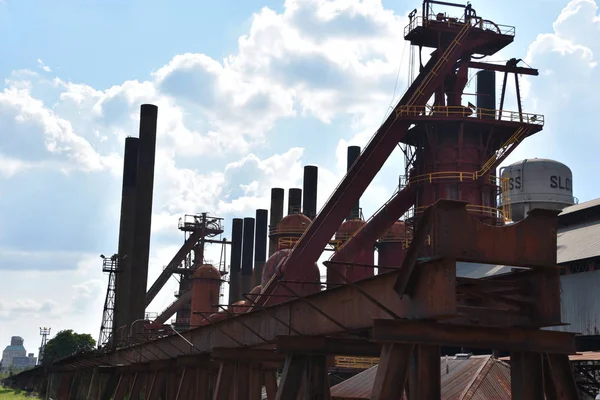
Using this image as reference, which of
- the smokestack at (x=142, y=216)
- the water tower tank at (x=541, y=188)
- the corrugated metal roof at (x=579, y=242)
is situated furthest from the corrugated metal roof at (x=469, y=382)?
the smokestack at (x=142, y=216)

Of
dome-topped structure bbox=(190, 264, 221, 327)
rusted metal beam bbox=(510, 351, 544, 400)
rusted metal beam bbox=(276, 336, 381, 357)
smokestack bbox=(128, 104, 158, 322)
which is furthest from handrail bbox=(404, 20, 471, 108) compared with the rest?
dome-topped structure bbox=(190, 264, 221, 327)

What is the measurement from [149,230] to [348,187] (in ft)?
80.3

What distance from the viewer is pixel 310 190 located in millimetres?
65312

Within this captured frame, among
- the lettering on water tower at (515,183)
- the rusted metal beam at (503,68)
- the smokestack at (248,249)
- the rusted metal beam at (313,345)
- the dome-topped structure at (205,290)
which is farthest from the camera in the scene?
the smokestack at (248,249)

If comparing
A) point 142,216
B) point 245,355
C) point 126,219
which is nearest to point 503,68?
point 245,355

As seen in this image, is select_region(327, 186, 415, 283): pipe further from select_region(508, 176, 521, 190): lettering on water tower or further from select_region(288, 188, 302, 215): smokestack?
select_region(288, 188, 302, 215): smokestack

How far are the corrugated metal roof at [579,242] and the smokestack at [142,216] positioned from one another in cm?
2886

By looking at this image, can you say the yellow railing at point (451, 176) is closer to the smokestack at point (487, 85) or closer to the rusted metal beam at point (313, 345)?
the smokestack at point (487, 85)

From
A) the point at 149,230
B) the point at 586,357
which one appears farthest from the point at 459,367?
the point at 149,230

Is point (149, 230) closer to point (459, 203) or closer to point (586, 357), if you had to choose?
point (586, 357)

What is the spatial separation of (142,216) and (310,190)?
16.8 metres

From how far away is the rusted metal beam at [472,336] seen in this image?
1028 centimetres

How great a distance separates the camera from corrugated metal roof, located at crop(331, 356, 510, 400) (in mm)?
19344

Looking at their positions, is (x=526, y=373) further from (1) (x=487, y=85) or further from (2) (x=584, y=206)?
(1) (x=487, y=85)
